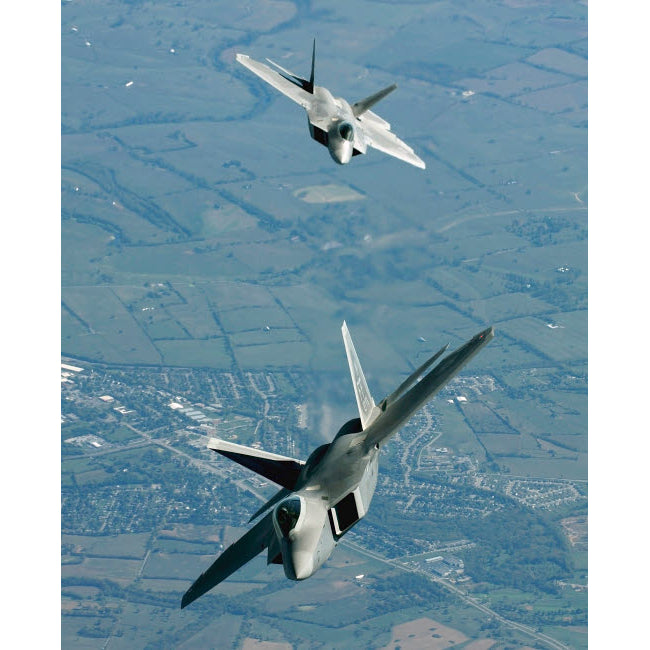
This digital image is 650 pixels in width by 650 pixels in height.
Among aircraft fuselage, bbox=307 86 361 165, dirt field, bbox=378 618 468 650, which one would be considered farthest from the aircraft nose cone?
dirt field, bbox=378 618 468 650

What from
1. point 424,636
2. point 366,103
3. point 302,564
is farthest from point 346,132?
point 424,636

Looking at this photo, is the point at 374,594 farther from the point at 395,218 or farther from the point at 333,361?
the point at 395,218

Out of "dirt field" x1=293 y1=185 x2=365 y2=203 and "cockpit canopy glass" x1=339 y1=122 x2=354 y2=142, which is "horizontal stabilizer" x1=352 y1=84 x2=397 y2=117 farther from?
"dirt field" x1=293 y1=185 x2=365 y2=203

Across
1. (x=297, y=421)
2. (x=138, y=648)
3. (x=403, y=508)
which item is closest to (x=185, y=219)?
(x=297, y=421)

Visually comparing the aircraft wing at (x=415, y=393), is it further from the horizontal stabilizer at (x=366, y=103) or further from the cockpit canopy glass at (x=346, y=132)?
the horizontal stabilizer at (x=366, y=103)

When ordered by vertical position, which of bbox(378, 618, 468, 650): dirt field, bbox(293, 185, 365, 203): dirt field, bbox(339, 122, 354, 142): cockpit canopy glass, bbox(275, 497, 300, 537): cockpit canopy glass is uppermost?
bbox(339, 122, 354, 142): cockpit canopy glass
